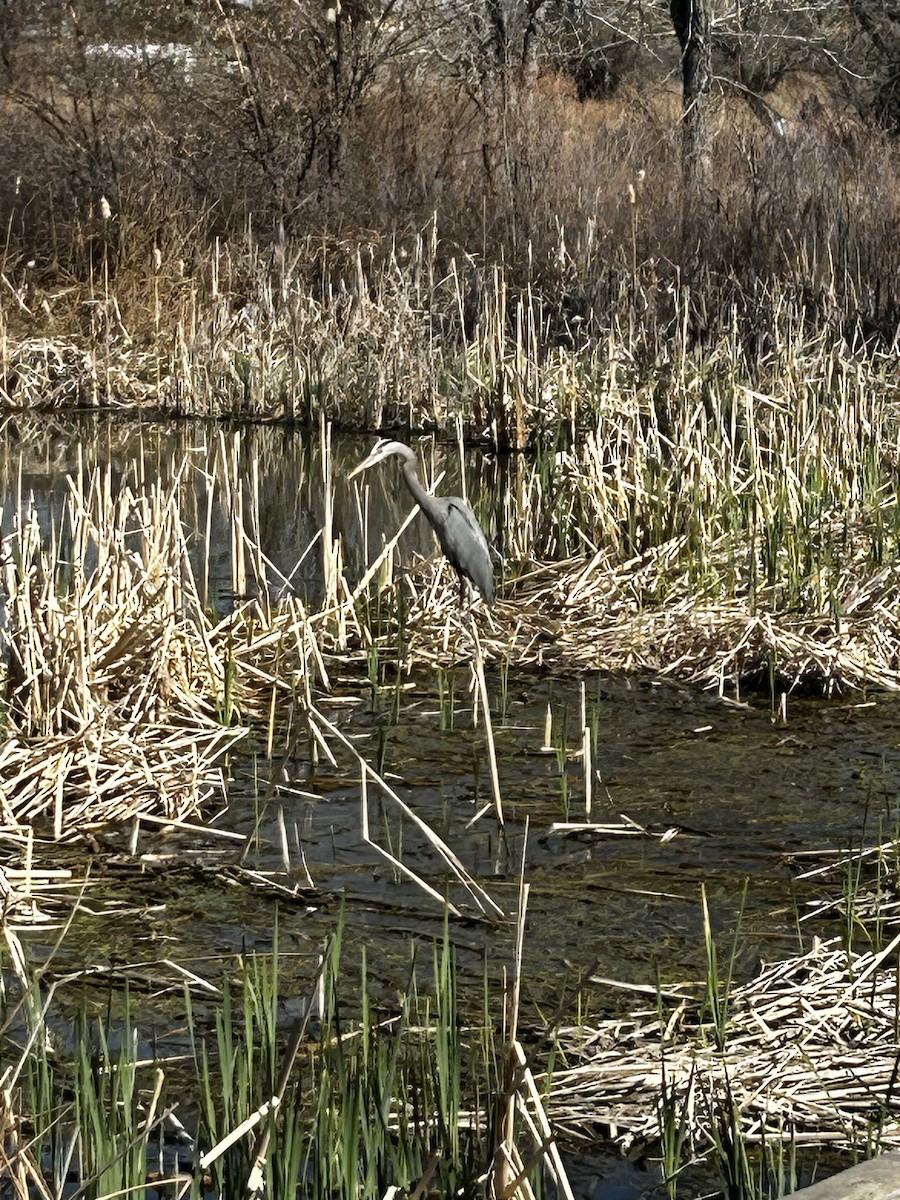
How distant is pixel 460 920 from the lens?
3.65 m

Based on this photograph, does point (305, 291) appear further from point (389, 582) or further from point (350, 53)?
point (389, 582)

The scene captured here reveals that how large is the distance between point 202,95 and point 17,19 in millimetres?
2288

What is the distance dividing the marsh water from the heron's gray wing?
378 millimetres

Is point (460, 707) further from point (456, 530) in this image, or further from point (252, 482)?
point (252, 482)

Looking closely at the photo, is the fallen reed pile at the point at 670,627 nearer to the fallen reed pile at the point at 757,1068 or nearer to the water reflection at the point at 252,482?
the water reflection at the point at 252,482

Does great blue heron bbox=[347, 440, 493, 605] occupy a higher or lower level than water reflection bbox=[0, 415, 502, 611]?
higher

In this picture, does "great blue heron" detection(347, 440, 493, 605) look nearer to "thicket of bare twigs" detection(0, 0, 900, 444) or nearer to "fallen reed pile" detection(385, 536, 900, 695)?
"fallen reed pile" detection(385, 536, 900, 695)

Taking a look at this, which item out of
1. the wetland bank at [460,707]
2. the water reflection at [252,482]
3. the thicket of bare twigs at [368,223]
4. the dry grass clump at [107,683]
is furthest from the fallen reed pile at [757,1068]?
the thicket of bare twigs at [368,223]

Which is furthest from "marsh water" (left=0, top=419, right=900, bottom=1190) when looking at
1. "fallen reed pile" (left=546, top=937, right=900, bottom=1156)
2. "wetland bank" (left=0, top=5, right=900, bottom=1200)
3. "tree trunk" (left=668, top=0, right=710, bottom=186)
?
"tree trunk" (left=668, top=0, right=710, bottom=186)

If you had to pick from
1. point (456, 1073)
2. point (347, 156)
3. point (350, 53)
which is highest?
point (350, 53)

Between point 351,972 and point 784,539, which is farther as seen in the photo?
point 784,539

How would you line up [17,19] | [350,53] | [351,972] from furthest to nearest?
[17,19] → [350,53] → [351,972]

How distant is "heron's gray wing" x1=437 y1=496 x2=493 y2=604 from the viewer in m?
5.36

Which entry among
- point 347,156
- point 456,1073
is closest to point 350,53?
point 347,156
